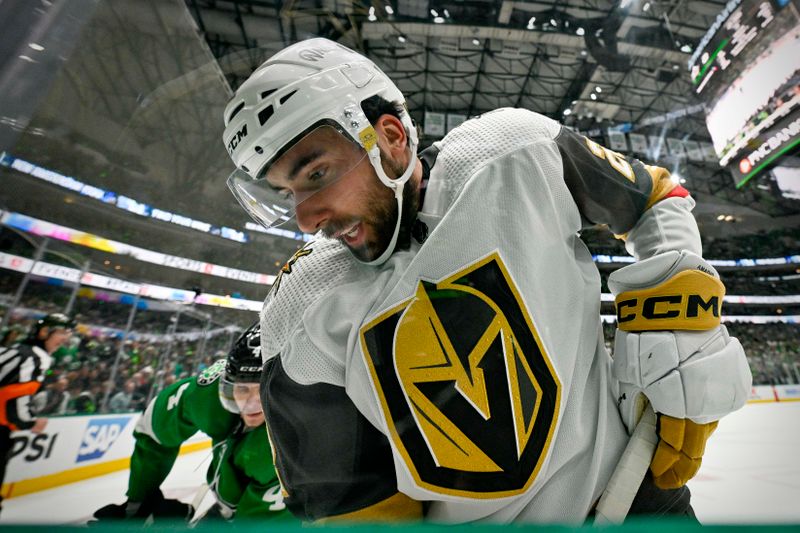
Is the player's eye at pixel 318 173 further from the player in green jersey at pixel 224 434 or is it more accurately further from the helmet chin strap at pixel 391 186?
the player in green jersey at pixel 224 434

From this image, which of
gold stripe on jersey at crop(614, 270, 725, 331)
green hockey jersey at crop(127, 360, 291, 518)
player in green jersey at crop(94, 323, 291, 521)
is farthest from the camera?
green hockey jersey at crop(127, 360, 291, 518)

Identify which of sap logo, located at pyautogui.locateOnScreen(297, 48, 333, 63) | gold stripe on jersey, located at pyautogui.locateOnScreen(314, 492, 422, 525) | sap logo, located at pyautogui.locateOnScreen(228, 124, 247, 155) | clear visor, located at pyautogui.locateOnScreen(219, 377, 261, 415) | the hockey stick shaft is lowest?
clear visor, located at pyautogui.locateOnScreen(219, 377, 261, 415)

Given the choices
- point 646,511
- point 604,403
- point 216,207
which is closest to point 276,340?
point 604,403

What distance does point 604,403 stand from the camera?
652mm

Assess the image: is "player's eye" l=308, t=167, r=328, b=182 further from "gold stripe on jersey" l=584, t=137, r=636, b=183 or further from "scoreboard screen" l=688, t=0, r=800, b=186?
"scoreboard screen" l=688, t=0, r=800, b=186

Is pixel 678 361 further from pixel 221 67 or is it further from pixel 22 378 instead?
pixel 221 67

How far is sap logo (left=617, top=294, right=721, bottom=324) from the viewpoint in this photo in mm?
637

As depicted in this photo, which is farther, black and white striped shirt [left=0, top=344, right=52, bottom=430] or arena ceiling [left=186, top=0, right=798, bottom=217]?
arena ceiling [left=186, top=0, right=798, bottom=217]

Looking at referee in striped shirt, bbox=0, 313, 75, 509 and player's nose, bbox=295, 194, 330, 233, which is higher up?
player's nose, bbox=295, 194, 330, 233

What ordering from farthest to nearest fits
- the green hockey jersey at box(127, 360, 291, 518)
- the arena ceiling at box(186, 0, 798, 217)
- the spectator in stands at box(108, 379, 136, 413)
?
the spectator in stands at box(108, 379, 136, 413)
the green hockey jersey at box(127, 360, 291, 518)
the arena ceiling at box(186, 0, 798, 217)

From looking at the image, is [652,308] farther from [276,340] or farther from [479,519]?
[276,340]

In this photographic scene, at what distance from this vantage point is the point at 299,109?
0.71 metres

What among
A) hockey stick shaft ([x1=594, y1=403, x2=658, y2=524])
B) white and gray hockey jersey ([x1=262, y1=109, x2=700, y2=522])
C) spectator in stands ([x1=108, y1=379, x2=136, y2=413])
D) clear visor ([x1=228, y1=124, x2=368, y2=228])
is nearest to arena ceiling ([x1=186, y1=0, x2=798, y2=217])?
clear visor ([x1=228, y1=124, x2=368, y2=228])

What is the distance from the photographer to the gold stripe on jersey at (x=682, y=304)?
2.08 feet
